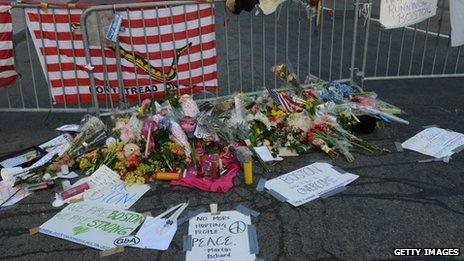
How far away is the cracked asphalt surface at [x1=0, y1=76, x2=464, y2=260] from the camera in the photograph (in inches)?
133

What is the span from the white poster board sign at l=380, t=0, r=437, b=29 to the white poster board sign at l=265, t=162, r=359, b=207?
7.44 feet

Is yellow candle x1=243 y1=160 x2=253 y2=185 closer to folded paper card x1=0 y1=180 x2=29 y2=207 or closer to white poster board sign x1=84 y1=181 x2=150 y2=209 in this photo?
white poster board sign x1=84 y1=181 x2=150 y2=209

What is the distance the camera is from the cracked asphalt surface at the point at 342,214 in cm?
338

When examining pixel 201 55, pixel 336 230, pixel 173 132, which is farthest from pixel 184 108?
pixel 336 230

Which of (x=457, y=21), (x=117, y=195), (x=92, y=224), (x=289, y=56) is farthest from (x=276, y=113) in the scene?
(x=289, y=56)

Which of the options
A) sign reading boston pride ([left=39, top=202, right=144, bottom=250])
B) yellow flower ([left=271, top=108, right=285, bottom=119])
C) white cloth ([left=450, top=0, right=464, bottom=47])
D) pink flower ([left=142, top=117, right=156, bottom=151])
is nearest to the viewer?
sign reading boston pride ([left=39, top=202, right=144, bottom=250])

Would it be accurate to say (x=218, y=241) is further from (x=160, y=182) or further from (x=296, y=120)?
(x=296, y=120)

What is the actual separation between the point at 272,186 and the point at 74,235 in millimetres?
1762

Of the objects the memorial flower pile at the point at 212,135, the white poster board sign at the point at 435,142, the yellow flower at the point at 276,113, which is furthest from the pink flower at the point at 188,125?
the white poster board sign at the point at 435,142

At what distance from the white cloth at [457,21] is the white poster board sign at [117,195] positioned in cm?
443

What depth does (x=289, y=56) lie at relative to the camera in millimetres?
8375

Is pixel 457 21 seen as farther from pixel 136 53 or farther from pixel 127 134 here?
pixel 127 134

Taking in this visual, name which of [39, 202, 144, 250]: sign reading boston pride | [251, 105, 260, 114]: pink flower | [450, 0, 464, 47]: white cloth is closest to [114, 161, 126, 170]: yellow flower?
[39, 202, 144, 250]: sign reading boston pride

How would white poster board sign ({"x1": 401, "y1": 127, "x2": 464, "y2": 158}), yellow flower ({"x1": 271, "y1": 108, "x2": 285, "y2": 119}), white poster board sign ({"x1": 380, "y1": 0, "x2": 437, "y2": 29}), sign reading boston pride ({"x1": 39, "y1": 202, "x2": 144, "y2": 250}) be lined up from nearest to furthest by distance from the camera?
sign reading boston pride ({"x1": 39, "y1": 202, "x2": 144, "y2": 250})
white poster board sign ({"x1": 401, "y1": 127, "x2": 464, "y2": 158})
yellow flower ({"x1": 271, "y1": 108, "x2": 285, "y2": 119})
white poster board sign ({"x1": 380, "y1": 0, "x2": 437, "y2": 29})
